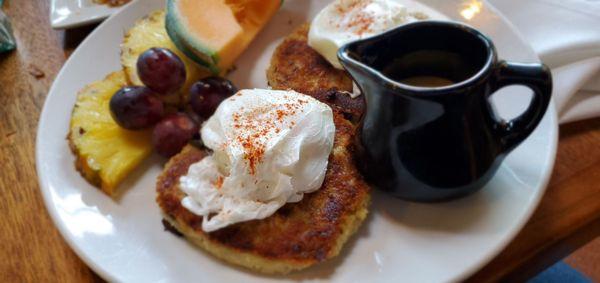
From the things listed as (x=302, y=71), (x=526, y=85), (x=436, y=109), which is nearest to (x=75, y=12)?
(x=302, y=71)

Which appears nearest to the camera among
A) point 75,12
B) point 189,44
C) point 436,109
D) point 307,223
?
point 436,109

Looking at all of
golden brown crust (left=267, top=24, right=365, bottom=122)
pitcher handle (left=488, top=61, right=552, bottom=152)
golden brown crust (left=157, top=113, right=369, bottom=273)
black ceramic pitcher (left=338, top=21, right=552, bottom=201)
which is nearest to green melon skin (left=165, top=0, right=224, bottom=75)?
golden brown crust (left=267, top=24, right=365, bottom=122)

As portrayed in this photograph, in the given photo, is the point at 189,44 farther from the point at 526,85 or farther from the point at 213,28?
the point at 526,85

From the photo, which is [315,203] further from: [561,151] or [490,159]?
[561,151]

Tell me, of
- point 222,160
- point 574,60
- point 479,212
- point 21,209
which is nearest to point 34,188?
point 21,209

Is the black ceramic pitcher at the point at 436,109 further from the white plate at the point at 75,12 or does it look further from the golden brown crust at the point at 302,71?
the white plate at the point at 75,12

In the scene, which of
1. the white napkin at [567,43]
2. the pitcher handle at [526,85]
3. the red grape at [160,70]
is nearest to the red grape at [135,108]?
the red grape at [160,70]
